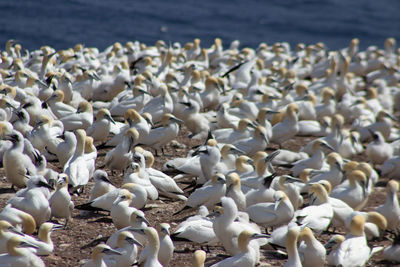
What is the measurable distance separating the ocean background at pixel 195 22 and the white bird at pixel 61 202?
808 inches

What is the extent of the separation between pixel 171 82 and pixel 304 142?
2.74m

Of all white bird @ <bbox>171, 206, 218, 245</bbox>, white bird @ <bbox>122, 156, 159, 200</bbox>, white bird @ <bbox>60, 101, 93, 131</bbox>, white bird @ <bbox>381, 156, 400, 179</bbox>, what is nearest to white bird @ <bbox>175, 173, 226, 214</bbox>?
white bird @ <bbox>122, 156, 159, 200</bbox>

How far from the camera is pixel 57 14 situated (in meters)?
32.3

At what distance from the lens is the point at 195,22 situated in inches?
1357

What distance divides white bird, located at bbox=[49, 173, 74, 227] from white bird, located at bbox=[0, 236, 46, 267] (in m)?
1.30

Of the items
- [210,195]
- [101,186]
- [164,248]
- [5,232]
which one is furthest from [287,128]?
[5,232]

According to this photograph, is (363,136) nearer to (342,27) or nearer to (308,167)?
(308,167)

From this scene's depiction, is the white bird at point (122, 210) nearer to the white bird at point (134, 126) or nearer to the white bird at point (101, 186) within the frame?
the white bird at point (101, 186)

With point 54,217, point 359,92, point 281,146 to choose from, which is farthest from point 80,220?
point 359,92

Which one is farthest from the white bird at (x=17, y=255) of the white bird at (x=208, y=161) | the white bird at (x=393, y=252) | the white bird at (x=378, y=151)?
the white bird at (x=378, y=151)

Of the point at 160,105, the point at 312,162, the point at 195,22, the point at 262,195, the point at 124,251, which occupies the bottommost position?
the point at 195,22

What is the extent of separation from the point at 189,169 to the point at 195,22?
25867mm

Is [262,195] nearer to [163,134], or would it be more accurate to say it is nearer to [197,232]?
[197,232]

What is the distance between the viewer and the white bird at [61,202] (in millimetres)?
7230
